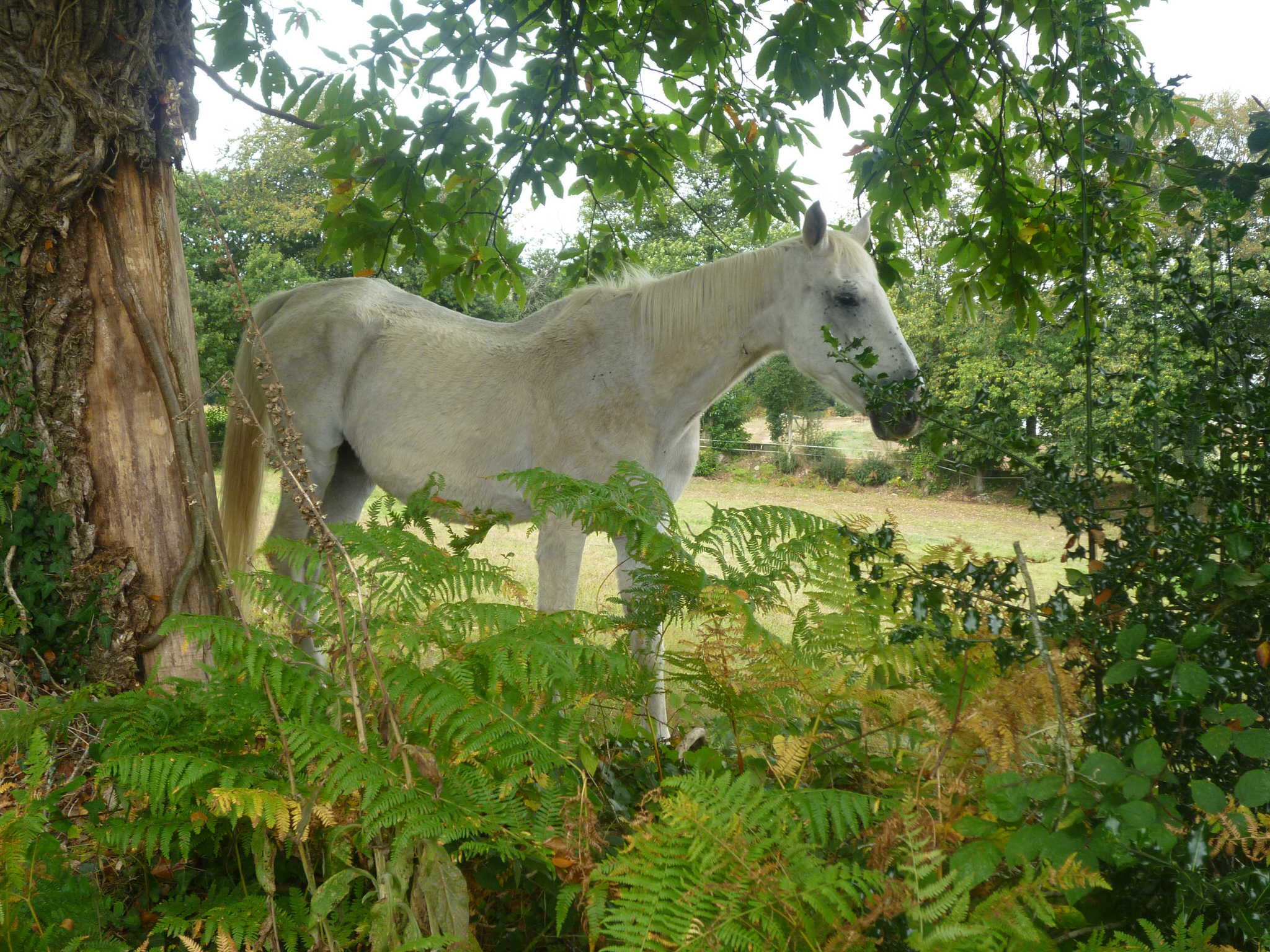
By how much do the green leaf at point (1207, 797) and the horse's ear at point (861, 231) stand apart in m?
3.21

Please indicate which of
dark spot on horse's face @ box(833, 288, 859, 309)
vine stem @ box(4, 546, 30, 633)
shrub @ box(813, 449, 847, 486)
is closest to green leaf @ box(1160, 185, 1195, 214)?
dark spot on horse's face @ box(833, 288, 859, 309)

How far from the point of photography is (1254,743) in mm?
1006

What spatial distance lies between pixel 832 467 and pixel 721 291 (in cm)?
1651

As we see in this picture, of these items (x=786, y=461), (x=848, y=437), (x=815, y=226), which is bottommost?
(x=786, y=461)

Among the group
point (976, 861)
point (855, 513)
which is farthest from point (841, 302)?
point (976, 861)

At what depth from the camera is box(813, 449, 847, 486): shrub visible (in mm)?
19328

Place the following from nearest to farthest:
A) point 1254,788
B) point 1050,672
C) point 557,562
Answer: point 1254,788 < point 1050,672 < point 557,562

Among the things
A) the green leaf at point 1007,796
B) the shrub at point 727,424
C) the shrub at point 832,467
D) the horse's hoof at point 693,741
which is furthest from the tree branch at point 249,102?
the shrub at point 727,424

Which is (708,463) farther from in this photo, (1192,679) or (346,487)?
(1192,679)

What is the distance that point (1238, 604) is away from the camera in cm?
128

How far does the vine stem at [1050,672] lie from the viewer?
3.83ft

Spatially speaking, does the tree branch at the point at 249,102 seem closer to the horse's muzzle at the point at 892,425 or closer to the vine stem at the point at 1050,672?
the horse's muzzle at the point at 892,425

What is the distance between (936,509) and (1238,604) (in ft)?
45.7

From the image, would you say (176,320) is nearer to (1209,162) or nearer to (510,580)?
(510,580)
